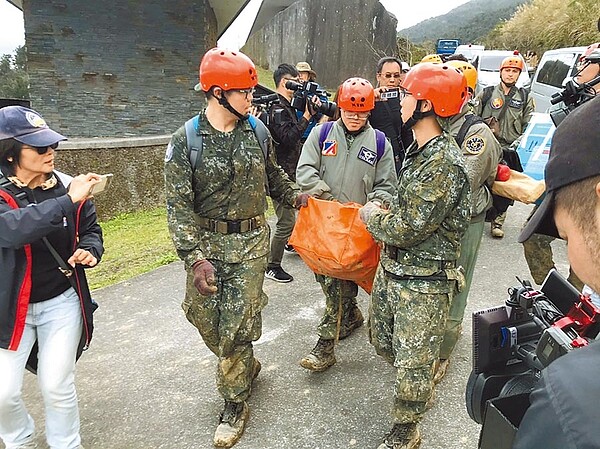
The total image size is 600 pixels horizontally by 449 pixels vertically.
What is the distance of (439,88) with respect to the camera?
2.30 metres

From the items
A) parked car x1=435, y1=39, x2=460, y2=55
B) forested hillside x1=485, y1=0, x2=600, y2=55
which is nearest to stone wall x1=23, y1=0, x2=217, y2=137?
forested hillside x1=485, y1=0, x2=600, y2=55

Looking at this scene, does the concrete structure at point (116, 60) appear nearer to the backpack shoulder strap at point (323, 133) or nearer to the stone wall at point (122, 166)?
the stone wall at point (122, 166)

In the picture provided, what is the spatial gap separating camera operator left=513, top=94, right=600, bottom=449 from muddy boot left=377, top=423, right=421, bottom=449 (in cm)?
188

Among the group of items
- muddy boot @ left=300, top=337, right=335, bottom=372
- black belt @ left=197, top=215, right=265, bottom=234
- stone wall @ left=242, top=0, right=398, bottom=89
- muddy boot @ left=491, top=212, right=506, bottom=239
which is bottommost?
muddy boot @ left=300, top=337, right=335, bottom=372

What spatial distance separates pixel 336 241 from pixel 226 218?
67cm

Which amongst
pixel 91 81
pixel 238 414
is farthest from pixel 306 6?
pixel 238 414

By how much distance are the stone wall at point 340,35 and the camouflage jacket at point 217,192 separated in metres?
13.7

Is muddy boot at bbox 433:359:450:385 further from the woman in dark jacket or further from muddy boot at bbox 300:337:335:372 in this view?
the woman in dark jacket

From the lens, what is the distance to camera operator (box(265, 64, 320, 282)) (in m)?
4.83

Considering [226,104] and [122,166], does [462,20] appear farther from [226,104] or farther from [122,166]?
[226,104]

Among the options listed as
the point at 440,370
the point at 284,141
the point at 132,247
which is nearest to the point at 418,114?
the point at 440,370

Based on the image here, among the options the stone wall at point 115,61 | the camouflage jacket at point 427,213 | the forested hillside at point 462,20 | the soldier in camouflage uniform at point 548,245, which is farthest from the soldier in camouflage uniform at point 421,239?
the forested hillside at point 462,20

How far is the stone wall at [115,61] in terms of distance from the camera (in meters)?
9.98

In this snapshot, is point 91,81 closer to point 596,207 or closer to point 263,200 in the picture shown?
point 263,200
